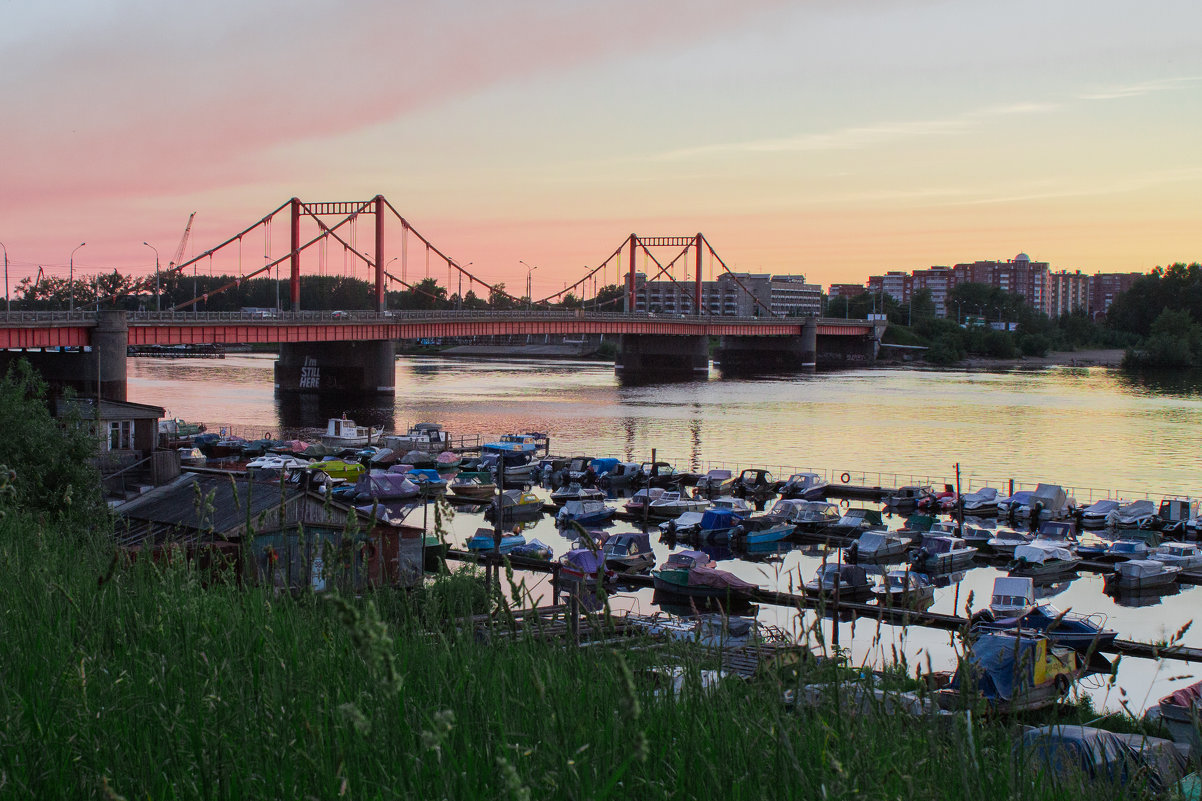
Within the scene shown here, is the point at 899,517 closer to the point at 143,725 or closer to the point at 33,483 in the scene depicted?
the point at 33,483

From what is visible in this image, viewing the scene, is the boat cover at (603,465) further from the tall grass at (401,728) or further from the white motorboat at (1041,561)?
the tall grass at (401,728)

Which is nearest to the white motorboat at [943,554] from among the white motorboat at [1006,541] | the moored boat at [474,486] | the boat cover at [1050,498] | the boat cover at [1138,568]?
the white motorboat at [1006,541]

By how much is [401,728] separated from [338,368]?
73.0 metres

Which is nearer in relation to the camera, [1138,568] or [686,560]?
[686,560]

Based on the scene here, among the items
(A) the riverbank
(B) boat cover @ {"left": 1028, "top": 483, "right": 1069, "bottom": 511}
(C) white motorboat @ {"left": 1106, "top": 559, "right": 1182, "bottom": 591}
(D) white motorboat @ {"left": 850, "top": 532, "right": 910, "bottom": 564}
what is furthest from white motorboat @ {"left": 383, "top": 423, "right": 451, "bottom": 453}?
(A) the riverbank

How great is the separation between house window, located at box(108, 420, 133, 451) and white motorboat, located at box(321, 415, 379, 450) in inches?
554

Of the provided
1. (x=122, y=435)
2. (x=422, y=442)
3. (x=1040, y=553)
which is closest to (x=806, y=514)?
(x=1040, y=553)

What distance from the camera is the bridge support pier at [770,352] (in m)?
115

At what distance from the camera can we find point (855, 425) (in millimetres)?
59219

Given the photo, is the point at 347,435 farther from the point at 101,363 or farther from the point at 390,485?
the point at 390,485

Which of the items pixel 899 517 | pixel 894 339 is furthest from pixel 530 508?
pixel 894 339

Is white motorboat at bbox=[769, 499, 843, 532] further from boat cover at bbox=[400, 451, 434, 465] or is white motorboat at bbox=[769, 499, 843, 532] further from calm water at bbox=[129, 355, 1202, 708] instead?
A: boat cover at bbox=[400, 451, 434, 465]

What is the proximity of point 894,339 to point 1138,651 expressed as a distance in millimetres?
117920

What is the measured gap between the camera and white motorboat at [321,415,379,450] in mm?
47125
